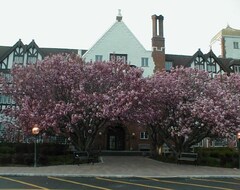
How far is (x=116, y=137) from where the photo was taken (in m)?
39.0

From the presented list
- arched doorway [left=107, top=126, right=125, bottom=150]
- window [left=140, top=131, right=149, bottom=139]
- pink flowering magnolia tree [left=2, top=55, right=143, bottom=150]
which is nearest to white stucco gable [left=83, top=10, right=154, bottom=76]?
window [left=140, top=131, right=149, bottom=139]

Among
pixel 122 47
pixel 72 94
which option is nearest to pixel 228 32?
pixel 122 47

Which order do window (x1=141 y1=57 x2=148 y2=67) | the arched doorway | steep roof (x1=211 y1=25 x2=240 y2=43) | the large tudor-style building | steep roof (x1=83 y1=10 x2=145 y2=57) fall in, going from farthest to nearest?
steep roof (x1=211 y1=25 x2=240 y2=43) < window (x1=141 y1=57 x2=148 y2=67) < steep roof (x1=83 y1=10 x2=145 y2=57) < the arched doorway < the large tudor-style building

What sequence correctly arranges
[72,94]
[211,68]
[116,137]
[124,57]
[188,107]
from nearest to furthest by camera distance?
1. [72,94]
2. [188,107]
3. [116,137]
4. [124,57]
5. [211,68]

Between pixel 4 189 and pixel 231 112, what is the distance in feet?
57.6

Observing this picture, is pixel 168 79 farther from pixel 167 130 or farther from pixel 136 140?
pixel 136 140

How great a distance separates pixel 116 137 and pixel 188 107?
49.7 ft

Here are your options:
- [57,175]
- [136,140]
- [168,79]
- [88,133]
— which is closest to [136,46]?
[136,140]

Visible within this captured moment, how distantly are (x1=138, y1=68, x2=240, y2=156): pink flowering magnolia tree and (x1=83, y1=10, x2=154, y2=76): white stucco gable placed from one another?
12732 millimetres

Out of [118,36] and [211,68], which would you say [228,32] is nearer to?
[211,68]

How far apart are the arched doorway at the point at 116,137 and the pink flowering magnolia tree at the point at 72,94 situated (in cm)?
1315

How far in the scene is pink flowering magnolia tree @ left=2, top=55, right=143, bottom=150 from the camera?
75.2ft

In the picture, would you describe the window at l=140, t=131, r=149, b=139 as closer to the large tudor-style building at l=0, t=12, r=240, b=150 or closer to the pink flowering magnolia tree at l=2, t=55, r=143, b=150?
the large tudor-style building at l=0, t=12, r=240, b=150

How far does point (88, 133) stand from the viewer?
25.6 m
